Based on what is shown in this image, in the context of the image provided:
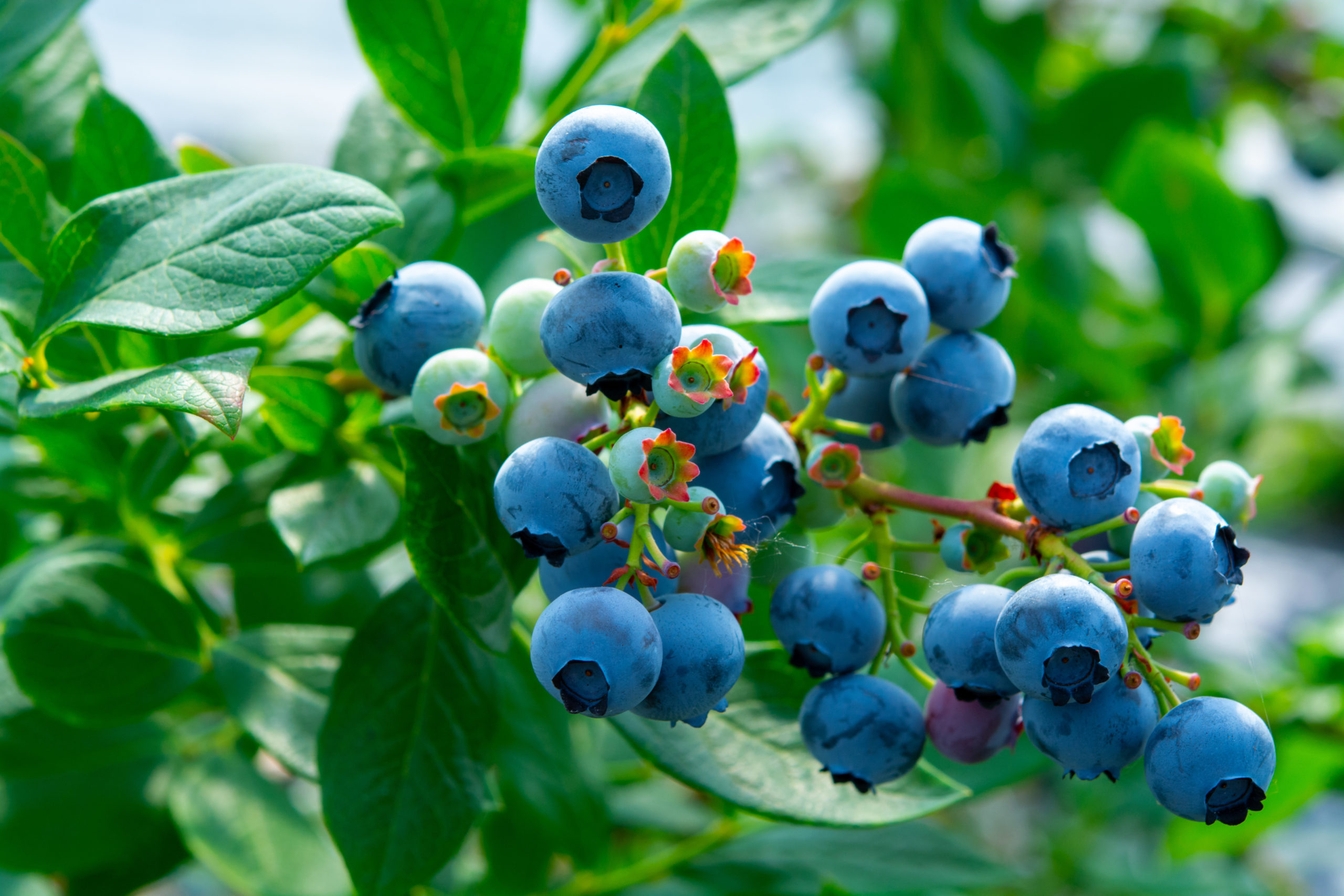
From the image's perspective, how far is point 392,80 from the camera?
107cm

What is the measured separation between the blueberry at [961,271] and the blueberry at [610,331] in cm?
29

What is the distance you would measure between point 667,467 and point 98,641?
0.75m

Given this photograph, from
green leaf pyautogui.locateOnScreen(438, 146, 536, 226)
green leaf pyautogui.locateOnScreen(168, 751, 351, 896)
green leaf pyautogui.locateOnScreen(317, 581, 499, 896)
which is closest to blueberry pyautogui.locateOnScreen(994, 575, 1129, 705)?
A: green leaf pyautogui.locateOnScreen(317, 581, 499, 896)

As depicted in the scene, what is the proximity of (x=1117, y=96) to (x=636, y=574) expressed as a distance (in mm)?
2001

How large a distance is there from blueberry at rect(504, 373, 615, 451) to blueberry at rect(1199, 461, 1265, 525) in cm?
47

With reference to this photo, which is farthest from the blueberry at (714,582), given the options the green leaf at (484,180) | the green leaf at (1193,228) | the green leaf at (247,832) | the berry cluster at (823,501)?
the green leaf at (1193,228)

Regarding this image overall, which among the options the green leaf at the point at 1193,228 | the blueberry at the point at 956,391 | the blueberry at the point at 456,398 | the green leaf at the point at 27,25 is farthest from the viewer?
the green leaf at the point at 1193,228

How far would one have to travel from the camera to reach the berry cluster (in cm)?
70

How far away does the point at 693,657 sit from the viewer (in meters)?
0.72

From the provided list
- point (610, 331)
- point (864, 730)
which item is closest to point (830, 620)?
point (864, 730)

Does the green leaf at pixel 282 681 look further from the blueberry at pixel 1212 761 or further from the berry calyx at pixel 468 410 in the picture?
the blueberry at pixel 1212 761

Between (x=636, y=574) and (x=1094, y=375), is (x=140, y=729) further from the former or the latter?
(x=1094, y=375)

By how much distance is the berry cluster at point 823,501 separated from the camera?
700mm

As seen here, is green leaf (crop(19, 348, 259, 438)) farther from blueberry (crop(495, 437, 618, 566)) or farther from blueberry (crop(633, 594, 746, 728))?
blueberry (crop(633, 594, 746, 728))
